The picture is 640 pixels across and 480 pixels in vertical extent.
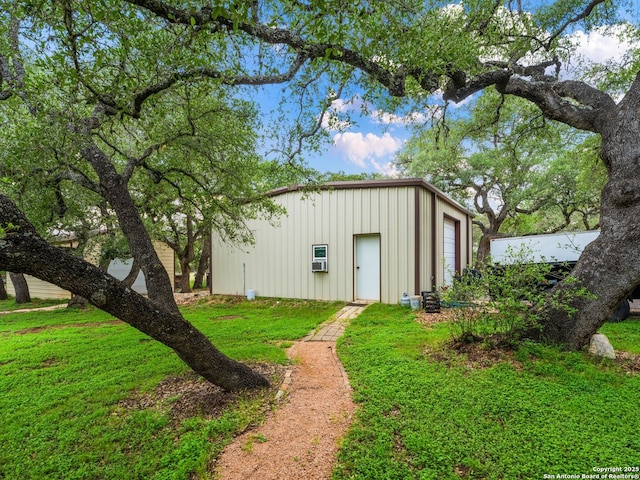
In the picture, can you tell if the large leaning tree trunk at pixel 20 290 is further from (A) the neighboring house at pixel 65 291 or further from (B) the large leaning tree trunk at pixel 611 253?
(B) the large leaning tree trunk at pixel 611 253

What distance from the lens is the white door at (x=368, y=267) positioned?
755 cm

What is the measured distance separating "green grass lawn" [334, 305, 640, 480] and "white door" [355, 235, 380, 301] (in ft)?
12.0

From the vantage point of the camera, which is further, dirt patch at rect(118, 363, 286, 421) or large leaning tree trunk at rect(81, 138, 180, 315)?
large leaning tree trunk at rect(81, 138, 180, 315)

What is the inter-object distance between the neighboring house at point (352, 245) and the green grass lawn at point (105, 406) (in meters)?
2.08

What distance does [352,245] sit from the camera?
25.4 feet

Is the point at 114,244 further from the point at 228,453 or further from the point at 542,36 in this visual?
the point at 542,36

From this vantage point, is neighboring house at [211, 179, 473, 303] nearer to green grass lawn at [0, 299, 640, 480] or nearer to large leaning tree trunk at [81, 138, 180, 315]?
green grass lawn at [0, 299, 640, 480]

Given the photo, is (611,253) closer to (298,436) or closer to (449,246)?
(298,436)

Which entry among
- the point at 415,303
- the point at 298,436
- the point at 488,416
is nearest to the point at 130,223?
the point at 298,436

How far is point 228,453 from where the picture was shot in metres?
2.12

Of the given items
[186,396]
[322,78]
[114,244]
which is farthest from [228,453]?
[114,244]

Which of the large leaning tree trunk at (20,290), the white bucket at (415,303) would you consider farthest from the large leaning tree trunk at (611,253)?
the large leaning tree trunk at (20,290)

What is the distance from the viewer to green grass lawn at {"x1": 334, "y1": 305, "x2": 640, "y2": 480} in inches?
75.4

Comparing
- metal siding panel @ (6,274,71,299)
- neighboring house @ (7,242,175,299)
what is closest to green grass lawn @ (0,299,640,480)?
neighboring house @ (7,242,175,299)
